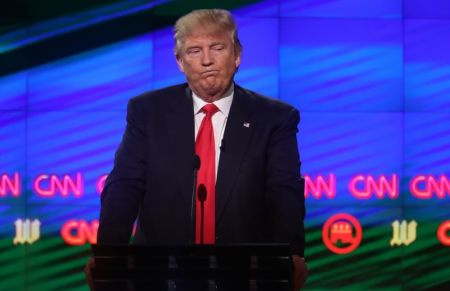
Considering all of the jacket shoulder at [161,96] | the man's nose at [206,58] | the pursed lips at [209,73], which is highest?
the man's nose at [206,58]

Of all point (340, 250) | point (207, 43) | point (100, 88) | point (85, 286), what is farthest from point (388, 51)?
point (207, 43)

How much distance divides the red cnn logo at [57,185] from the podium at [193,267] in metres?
3.44

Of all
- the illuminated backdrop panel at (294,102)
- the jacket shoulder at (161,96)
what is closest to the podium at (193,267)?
the jacket shoulder at (161,96)

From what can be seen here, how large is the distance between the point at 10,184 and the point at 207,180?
3.11 metres

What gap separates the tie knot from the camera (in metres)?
2.22

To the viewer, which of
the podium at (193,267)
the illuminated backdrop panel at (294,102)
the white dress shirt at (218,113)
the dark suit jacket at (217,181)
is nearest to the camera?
the podium at (193,267)

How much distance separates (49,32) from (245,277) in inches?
144

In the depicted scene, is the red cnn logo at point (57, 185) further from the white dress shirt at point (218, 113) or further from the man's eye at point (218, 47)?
the man's eye at point (218, 47)

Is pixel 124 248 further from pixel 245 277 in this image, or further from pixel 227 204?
pixel 227 204

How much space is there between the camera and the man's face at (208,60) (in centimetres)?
215

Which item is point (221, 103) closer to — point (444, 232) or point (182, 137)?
point (182, 137)

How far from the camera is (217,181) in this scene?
212 cm

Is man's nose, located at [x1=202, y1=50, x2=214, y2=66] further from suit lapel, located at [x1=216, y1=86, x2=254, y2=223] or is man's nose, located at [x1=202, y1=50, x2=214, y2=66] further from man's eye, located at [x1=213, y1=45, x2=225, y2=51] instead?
suit lapel, located at [x1=216, y1=86, x2=254, y2=223]

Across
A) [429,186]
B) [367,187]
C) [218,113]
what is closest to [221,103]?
[218,113]
